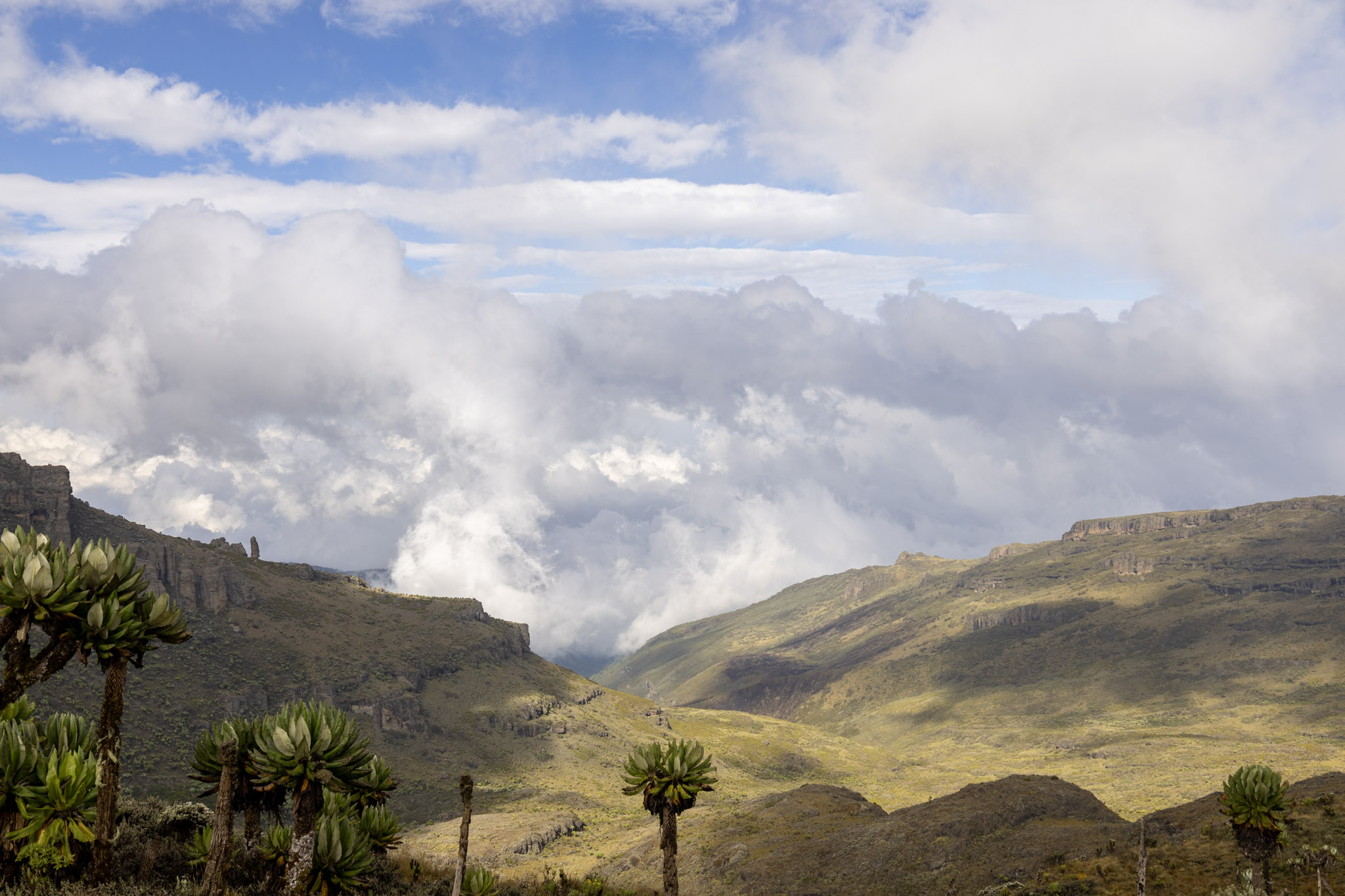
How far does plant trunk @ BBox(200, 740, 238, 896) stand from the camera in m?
20.1

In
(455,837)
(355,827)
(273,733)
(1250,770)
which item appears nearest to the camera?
(273,733)

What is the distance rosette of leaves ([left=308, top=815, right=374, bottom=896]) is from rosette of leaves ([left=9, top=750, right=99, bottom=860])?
5449mm

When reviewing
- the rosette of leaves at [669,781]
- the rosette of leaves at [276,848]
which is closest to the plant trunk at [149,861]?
the rosette of leaves at [276,848]

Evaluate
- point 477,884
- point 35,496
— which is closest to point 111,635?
point 477,884

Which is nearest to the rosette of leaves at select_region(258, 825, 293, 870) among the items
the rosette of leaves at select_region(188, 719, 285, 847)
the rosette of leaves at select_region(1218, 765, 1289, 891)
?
the rosette of leaves at select_region(188, 719, 285, 847)

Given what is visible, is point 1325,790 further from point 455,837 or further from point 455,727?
point 455,727

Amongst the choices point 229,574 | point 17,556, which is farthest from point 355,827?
point 229,574

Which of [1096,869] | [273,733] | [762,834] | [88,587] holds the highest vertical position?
[88,587]

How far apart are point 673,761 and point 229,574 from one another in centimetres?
16448

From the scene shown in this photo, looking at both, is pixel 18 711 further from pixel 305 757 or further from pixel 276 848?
pixel 305 757

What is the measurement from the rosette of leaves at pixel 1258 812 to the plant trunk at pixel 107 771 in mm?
39018

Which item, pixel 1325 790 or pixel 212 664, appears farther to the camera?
pixel 212 664

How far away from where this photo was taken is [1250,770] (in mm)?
34438

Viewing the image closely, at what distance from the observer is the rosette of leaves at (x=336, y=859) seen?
73.4 feet
